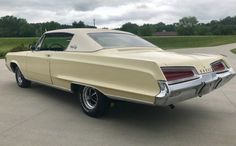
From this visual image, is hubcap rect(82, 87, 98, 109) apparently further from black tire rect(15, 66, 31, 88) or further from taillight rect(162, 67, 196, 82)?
black tire rect(15, 66, 31, 88)

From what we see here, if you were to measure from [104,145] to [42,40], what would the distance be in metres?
3.72

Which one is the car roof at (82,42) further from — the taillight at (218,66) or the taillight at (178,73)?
the taillight at (218,66)

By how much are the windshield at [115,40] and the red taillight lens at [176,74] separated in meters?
1.52

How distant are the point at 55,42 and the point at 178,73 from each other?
318 cm

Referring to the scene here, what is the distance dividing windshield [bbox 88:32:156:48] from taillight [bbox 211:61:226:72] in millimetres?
1417

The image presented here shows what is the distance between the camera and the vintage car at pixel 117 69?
4.38m

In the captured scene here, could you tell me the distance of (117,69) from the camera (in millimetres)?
4805

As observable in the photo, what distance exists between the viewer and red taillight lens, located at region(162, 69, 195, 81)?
172 inches

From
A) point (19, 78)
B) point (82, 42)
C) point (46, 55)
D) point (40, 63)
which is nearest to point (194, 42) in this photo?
point (19, 78)

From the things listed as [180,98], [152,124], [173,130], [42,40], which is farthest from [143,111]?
[42,40]

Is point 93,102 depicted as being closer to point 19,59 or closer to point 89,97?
point 89,97

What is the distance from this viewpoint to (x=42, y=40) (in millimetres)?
7309

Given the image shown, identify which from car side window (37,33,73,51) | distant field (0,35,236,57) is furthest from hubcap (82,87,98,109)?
distant field (0,35,236,57)

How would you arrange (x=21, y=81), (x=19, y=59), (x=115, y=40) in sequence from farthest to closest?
(x=21, y=81)
(x=19, y=59)
(x=115, y=40)
